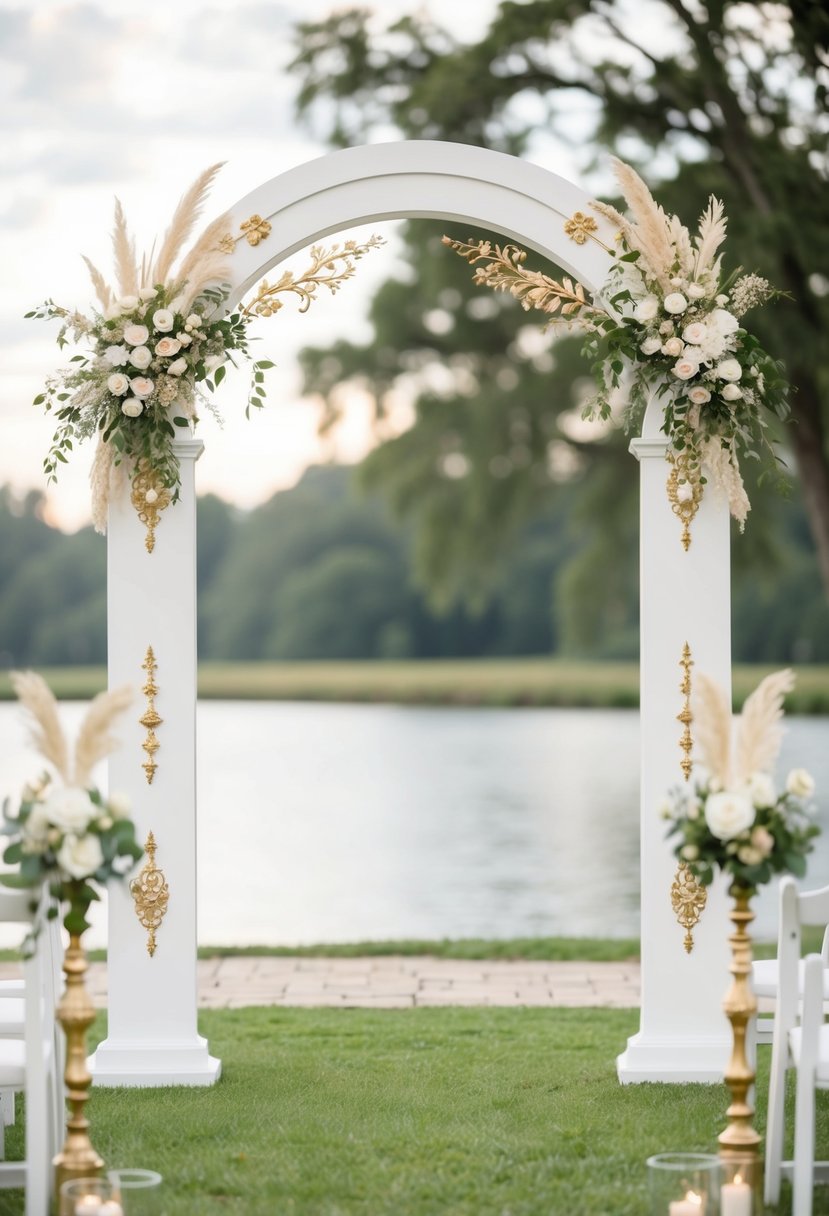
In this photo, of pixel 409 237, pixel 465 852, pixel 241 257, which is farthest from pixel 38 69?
pixel 241 257

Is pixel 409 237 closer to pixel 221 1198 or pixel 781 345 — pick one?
pixel 781 345

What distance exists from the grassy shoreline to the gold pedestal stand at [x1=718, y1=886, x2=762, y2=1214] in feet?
90.9

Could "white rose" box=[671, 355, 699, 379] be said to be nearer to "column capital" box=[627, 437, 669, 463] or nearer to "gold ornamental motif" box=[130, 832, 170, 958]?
"column capital" box=[627, 437, 669, 463]

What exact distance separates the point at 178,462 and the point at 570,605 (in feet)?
46.0

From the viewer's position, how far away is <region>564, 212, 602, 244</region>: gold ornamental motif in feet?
16.9

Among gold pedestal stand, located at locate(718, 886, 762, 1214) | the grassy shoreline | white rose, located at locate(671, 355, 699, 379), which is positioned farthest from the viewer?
the grassy shoreline

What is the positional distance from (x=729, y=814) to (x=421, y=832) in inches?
445

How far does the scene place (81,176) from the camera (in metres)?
21.2

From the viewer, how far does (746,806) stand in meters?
3.36

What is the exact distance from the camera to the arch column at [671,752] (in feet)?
16.6

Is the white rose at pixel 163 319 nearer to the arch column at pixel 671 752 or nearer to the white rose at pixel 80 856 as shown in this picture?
the arch column at pixel 671 752

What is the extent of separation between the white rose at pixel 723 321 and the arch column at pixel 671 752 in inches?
15.1

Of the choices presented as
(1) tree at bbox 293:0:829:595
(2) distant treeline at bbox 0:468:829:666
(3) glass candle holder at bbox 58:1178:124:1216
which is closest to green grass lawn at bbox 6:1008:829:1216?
(3) glass candle holder at bbox 58:1178:124:1216

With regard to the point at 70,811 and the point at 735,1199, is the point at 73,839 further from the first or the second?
the point at 735,1199
